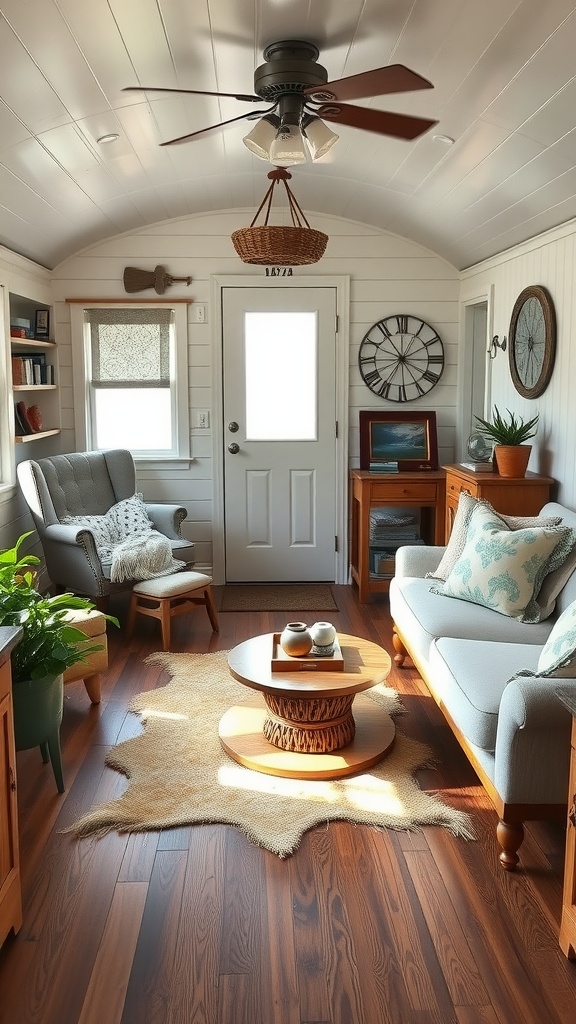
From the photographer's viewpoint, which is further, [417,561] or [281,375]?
[281,375]

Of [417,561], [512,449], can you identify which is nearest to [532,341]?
[512,449]

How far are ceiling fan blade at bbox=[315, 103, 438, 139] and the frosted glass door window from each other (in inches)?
120

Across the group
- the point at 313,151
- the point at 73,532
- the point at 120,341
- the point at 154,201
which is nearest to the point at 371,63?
the point at 313,151

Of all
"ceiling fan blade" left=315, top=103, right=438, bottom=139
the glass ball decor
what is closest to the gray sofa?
the glass ball decor

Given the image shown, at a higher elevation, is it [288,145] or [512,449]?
[288,145]

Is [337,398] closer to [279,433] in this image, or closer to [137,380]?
[279,433]

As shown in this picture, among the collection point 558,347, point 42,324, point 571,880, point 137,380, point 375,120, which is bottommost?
point 571,880

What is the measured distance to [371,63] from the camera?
3.22 metres

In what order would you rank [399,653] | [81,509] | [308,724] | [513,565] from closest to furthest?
[308,724] < [513,565] < [399,653] < [81,509]

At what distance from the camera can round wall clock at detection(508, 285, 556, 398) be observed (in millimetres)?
4422

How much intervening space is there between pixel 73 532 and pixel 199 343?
1.86 metres

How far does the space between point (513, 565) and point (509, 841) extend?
4.40 feet

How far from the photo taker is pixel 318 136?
310 cm

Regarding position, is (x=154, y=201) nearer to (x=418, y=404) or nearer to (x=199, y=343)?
(x=199, y=343)
